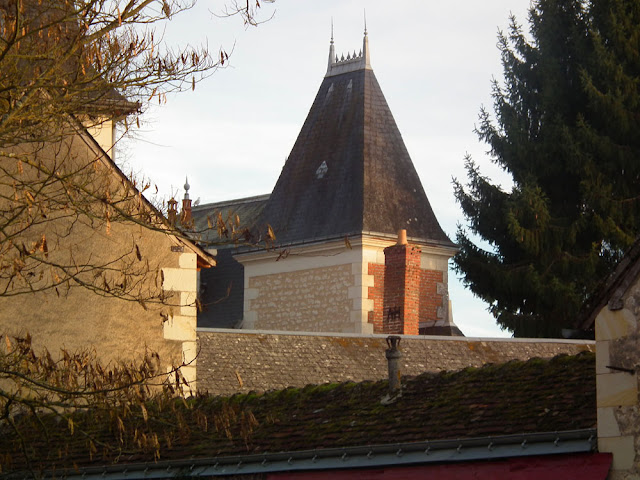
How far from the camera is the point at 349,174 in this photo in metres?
27.6

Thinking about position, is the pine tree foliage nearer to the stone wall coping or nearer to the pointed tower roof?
the pointed tower roof

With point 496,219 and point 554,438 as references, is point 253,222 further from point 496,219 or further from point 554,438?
point 554,438

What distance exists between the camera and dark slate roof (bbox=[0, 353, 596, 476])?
431 inches

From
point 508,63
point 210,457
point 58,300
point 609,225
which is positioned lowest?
point 210,457

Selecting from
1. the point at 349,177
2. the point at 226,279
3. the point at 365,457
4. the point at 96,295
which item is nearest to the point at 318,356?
the point at 96,295

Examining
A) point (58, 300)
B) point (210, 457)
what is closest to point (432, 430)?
point (210, 457)

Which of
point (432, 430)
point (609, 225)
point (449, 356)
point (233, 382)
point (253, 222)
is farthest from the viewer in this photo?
point (253, 222)

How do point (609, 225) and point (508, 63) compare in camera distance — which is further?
point (508, 63)

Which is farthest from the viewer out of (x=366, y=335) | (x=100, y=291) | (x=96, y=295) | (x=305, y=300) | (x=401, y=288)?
(x=305, y=300)

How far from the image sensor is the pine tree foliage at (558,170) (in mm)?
27047

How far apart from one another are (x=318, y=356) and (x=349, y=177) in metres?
9.13

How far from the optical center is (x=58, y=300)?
628 inches

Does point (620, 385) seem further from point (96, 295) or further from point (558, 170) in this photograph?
point (558, 170)

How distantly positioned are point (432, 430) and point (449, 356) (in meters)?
8.19
